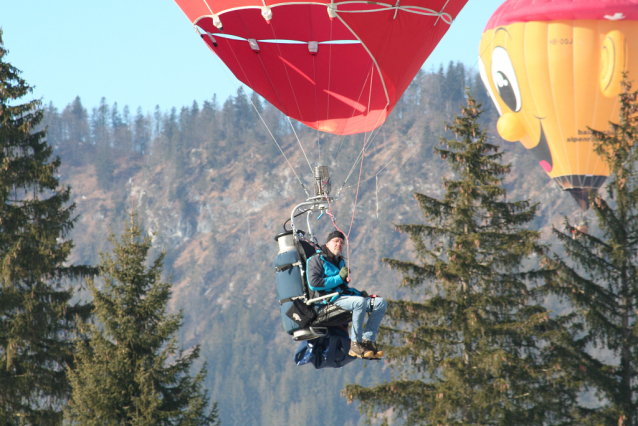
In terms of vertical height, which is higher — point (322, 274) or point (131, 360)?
point (131, 360)

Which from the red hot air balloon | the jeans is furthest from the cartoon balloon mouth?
the jeans

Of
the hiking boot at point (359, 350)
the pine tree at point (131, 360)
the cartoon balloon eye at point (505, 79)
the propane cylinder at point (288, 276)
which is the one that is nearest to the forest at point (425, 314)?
the pine tree at point (131, 360)

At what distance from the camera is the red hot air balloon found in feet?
42.5

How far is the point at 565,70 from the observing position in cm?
2958

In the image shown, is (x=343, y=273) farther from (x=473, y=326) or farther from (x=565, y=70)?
(x=565, y=70)

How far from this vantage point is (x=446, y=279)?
18.8 metres

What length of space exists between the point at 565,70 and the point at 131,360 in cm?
2145

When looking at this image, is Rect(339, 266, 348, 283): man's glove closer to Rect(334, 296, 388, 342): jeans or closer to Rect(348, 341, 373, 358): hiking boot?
Rect(334, 296, 388, 342): jeans

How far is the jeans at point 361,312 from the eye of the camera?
10.3 m

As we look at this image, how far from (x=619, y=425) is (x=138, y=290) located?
1083 cm

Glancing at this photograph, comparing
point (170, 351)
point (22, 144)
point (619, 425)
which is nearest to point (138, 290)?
point (170, 351)

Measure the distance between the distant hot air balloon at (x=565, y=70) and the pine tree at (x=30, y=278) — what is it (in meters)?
19.2

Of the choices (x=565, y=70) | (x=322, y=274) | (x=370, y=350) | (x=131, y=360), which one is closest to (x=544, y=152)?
(x=565, y=70)

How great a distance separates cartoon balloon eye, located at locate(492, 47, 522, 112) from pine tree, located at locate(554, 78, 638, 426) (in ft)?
42.1
